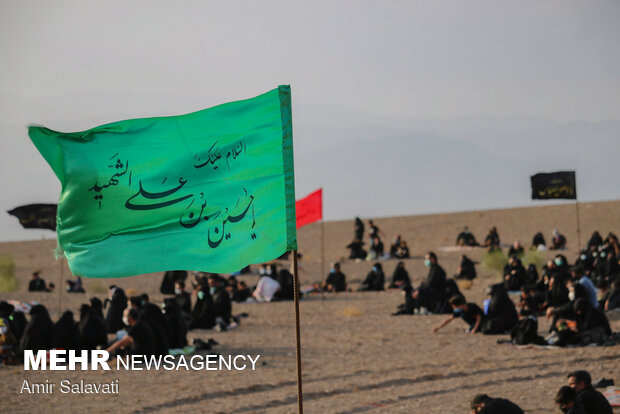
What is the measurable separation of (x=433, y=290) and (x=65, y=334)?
7592mm

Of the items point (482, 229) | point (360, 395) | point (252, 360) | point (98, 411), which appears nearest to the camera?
point (98, 411)

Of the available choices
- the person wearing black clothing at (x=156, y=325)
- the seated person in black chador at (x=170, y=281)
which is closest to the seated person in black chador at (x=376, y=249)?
the seated person in black chador at (x=170, y=281)

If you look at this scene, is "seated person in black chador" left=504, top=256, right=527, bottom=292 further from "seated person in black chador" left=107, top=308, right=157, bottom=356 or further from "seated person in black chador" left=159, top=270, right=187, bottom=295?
"seated person in black chador" left=107, top=308, right=157, bottom=356

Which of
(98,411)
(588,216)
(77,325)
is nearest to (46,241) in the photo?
(588,216)

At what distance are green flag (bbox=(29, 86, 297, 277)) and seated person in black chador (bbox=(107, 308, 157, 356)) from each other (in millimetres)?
5507

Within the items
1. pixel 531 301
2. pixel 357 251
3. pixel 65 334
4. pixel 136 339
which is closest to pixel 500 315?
pixel 531 301

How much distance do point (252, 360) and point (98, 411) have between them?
3.55 m

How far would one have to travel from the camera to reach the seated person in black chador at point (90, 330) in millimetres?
12578

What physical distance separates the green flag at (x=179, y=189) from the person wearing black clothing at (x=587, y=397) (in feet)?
9.58

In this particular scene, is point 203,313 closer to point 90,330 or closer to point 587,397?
point 90,330

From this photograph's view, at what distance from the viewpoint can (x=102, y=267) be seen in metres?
6.35

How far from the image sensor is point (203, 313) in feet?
51.6

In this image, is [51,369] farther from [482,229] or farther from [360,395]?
[482,229]

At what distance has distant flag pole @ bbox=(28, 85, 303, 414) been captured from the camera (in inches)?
238
